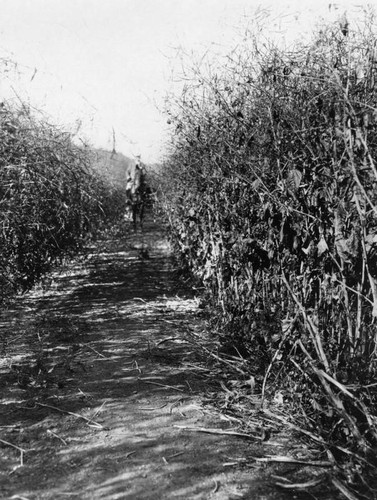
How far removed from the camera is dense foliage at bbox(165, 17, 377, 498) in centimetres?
272

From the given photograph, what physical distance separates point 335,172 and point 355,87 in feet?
1.56

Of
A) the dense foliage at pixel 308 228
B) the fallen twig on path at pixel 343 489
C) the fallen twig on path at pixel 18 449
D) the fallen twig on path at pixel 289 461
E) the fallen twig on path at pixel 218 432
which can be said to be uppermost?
the dense foliage at pixel 308 228

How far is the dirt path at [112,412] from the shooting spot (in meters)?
2.65

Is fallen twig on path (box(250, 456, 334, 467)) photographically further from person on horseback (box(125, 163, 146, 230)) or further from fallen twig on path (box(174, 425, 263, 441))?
person on horseback (box(125, 163, 146, 230))

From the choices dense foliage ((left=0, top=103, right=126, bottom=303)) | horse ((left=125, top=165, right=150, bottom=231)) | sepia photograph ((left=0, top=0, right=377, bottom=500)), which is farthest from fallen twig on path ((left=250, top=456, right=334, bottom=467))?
horse ((left=125, top=165, right=150, bottom=231))

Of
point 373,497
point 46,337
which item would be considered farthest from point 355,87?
point 46,337

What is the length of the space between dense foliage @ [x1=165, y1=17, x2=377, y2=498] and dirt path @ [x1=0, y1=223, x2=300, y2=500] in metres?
0.44

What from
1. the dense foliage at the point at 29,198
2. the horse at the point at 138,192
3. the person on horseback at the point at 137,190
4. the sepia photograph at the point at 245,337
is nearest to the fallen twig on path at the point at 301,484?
the sepia photograph at the point at 245,337

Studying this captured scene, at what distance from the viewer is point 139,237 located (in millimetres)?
18375

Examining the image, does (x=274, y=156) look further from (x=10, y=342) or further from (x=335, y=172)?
(x=10, y=342)

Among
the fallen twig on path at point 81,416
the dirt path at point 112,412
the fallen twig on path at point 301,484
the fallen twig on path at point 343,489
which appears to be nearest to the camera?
the fallen twig on path at point 343,489

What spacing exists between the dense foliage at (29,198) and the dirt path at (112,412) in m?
0.61

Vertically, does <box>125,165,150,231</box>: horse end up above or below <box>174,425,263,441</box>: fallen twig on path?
above

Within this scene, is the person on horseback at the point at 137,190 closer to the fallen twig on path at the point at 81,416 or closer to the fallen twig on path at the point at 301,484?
the fallen twig on path at the point at 81,416
